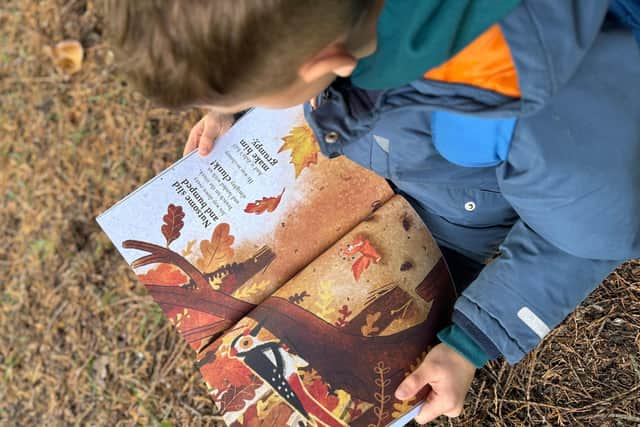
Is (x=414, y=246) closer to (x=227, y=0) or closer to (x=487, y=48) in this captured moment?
(x=487, y=48)

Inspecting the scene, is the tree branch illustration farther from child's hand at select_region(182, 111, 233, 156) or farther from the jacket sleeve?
the jacket sleeve

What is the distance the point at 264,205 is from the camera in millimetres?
1130

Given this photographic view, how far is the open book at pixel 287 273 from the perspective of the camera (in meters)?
1.00

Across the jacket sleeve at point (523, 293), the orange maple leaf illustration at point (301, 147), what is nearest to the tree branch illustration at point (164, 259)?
the orange maple leaf illustration at point (301, 147)

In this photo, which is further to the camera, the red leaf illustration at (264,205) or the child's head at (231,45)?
the red leaf illustration at (264,205)

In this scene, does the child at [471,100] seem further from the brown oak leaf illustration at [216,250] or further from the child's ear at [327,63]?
the brown oak leaf illustration at [216,250]

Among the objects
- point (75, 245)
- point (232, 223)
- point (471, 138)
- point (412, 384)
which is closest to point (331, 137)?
point (471, 138)

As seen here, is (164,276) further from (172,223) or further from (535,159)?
(535,159)

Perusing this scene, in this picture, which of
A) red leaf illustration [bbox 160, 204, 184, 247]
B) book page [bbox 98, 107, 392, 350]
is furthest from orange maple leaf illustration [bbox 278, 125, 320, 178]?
red leaf illustration [bbox 160, 204, 184, 247]

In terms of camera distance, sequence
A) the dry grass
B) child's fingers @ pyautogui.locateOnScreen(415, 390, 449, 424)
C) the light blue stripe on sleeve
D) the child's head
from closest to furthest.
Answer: the child's head → the light blue stripe on sleeve → child's fingers @ pyautogui.locateOnScreen(415, 390, 449, 424) → the dry grass

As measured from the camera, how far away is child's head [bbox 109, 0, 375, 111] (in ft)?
1.95

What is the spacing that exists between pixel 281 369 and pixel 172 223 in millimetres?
351

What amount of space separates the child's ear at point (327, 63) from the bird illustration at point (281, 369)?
513mm

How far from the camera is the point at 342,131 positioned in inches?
34.8
